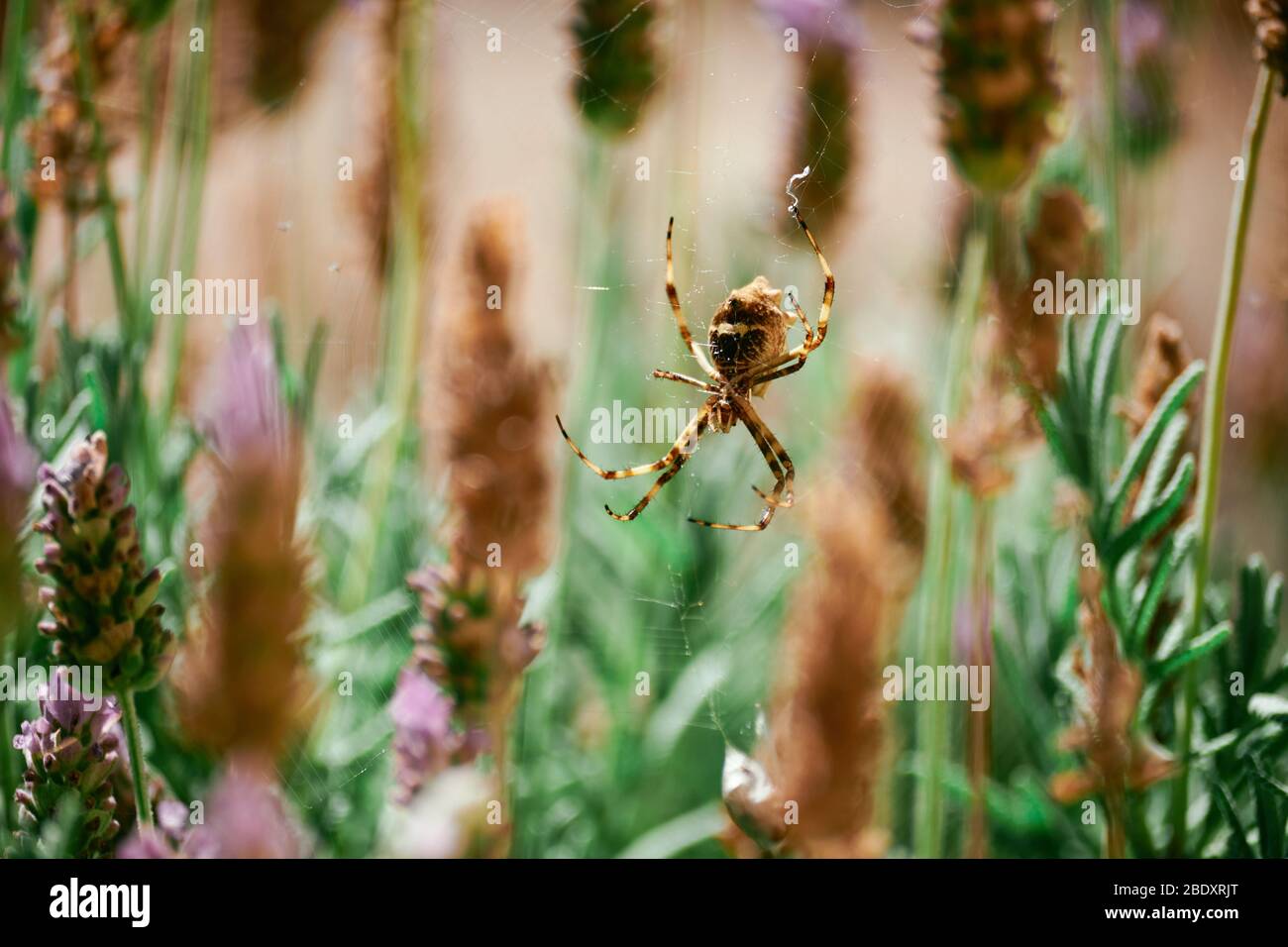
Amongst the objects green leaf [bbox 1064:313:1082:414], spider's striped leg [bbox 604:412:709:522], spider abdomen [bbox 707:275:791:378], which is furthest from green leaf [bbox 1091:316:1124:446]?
spider's striped leg [bbox 604:412:709:522]

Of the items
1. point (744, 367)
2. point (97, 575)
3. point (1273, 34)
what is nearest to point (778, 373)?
point (744, 367)

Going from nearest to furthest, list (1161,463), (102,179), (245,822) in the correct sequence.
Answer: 1. (245,822)
2. (1161,463)
3. (102,179)

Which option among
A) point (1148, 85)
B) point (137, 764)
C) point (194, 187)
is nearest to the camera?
point (137, 764)

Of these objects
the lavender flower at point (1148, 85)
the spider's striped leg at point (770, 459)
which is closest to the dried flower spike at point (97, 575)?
the spider's striped leg at point (770, 459)

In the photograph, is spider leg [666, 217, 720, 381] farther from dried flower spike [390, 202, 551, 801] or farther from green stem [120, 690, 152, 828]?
green stem [120, 690, 152, 828]

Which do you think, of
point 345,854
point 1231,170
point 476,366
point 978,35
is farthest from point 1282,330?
point 345,854

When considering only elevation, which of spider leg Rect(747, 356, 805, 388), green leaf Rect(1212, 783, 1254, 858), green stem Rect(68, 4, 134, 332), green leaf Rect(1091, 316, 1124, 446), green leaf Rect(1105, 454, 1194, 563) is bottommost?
green leaf Rect(1212, 783, 1254, 858)

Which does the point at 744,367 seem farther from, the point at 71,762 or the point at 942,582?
the point at 71,762
